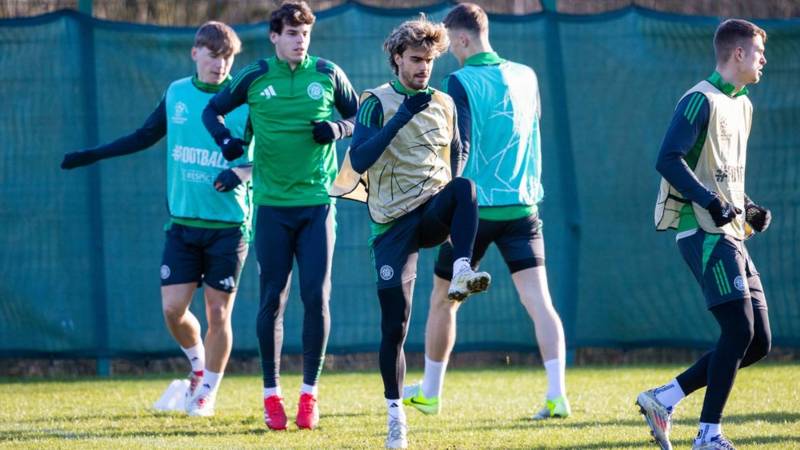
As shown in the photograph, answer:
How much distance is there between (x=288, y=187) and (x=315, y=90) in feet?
1.77

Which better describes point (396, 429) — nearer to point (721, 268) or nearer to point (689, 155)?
point (721, 268)

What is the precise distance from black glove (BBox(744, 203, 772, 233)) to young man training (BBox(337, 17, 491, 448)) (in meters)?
1.28

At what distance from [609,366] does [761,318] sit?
4.68 m

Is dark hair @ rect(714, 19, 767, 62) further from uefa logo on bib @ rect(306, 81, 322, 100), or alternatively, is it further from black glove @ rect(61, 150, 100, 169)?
black glove @ rect(61, 150, 100, 169)

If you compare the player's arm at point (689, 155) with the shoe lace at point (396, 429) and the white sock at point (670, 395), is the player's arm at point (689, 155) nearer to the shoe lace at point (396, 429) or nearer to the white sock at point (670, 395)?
the white sock at point (670, 395)

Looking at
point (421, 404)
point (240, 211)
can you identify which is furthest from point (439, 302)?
point (240, 211)

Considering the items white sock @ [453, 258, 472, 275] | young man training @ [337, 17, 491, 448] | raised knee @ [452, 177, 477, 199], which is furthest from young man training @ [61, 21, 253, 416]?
white sock @ [453, 258, 472, 275]

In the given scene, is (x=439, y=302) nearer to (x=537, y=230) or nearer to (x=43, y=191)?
(x=537, y=230)

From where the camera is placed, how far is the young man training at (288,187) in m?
6.82

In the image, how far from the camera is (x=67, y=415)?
763cm

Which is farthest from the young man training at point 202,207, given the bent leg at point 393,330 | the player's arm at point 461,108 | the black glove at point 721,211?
the black glove at point 721,211

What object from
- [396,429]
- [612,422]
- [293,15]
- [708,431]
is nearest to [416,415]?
[612,422]

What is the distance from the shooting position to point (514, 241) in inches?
282

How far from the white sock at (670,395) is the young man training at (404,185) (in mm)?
1095
